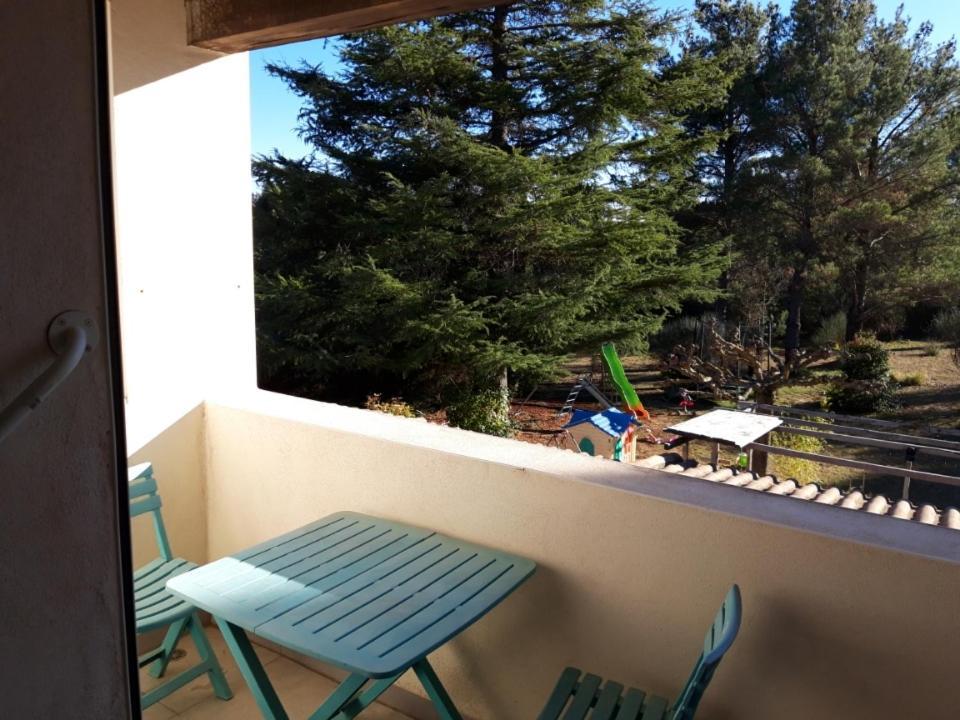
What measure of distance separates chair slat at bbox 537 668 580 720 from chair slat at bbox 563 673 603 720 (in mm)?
14

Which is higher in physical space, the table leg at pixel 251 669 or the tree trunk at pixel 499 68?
the tree trunk at pixel 499 68

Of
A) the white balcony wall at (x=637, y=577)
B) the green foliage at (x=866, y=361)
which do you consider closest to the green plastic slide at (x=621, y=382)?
the green foliage at (x=866, y=361)

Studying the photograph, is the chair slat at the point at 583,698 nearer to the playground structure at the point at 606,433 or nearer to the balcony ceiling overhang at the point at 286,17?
the balcony ceiling overhang at the point at 286,17

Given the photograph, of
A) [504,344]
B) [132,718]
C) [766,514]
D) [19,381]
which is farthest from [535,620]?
[504,344]

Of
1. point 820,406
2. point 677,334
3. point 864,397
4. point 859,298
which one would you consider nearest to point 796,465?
point 864,397

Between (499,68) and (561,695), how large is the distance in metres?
11.2

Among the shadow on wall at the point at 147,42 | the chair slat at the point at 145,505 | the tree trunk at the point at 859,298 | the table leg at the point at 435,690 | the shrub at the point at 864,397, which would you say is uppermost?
the shadow on wall at the point at 147,42

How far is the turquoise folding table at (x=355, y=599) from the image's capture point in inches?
52.1

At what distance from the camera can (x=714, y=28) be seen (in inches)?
580

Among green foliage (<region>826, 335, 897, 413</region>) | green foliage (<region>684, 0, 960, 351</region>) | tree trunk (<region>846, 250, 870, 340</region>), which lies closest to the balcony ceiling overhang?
green foliage (<region>826, 335, 897, 413</region>)

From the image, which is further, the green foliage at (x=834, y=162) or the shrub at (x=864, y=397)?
the green foliage at (x=834, y=162)

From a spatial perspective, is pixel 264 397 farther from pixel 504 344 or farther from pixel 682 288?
pixel 682 288

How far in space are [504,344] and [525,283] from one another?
1.03 metres

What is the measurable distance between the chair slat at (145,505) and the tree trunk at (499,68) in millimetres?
Answer: 9994
